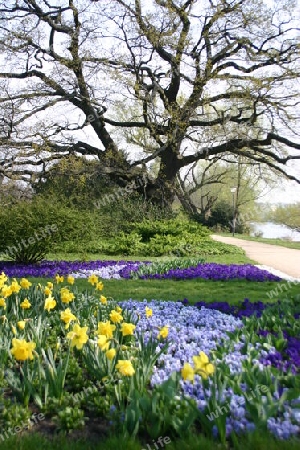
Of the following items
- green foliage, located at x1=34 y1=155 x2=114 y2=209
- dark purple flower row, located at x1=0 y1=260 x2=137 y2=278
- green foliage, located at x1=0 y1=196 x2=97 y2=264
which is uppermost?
green foliage, located at x1=34 y1=155 x2=114 y2=209

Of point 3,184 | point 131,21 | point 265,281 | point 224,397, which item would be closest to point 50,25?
point 131,21

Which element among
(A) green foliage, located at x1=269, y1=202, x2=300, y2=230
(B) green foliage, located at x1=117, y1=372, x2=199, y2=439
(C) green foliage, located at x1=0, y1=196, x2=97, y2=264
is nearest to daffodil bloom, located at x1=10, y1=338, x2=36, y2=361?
(B) green foliage, located at x1=117, y1=372, x2=199, y2=439

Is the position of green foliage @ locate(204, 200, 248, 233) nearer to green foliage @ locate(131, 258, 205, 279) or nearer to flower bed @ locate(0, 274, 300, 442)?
green foliage @ locate(131, 258, 205, 279)

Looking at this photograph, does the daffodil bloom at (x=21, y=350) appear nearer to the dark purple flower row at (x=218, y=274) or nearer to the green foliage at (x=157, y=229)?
the dark purple flower row at (x=218, y=274)

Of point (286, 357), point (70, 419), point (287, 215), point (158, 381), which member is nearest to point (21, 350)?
point (70, 419)

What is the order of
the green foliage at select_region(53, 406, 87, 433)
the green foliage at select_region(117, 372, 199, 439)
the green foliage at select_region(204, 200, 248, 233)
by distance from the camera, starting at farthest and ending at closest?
the green foliage at select_region(204, 200, 248, 233) → the green foliage at select_region(53, 406, 87, 433) → the green foliage at select_region(117, 372, 199, 439)

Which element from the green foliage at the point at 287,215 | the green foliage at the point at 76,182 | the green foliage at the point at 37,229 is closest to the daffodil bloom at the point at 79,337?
the green foliage at the point at 37,229

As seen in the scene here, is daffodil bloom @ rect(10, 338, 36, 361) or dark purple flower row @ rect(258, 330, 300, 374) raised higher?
daffodil bloom @ rect(10, 338, 36, 361)

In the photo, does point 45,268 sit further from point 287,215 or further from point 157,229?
point 287,215

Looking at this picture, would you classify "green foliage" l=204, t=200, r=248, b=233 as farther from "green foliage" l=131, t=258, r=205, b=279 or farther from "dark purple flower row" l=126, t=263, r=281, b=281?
"dark purple flower row" l=126, t=263, r=281, b=281

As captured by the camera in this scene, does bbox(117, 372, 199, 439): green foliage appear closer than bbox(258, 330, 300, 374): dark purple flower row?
Yes

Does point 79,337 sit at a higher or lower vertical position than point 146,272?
higher

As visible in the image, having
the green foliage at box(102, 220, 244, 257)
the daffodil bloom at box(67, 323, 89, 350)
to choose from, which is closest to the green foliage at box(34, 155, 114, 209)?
the green foliage at box(102, 220, 244, 257)

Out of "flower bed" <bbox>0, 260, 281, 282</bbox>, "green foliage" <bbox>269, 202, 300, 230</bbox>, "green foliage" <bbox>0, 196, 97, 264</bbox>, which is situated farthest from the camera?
"green foliage" <bbox>269, 202, 300, 230</bbox>
